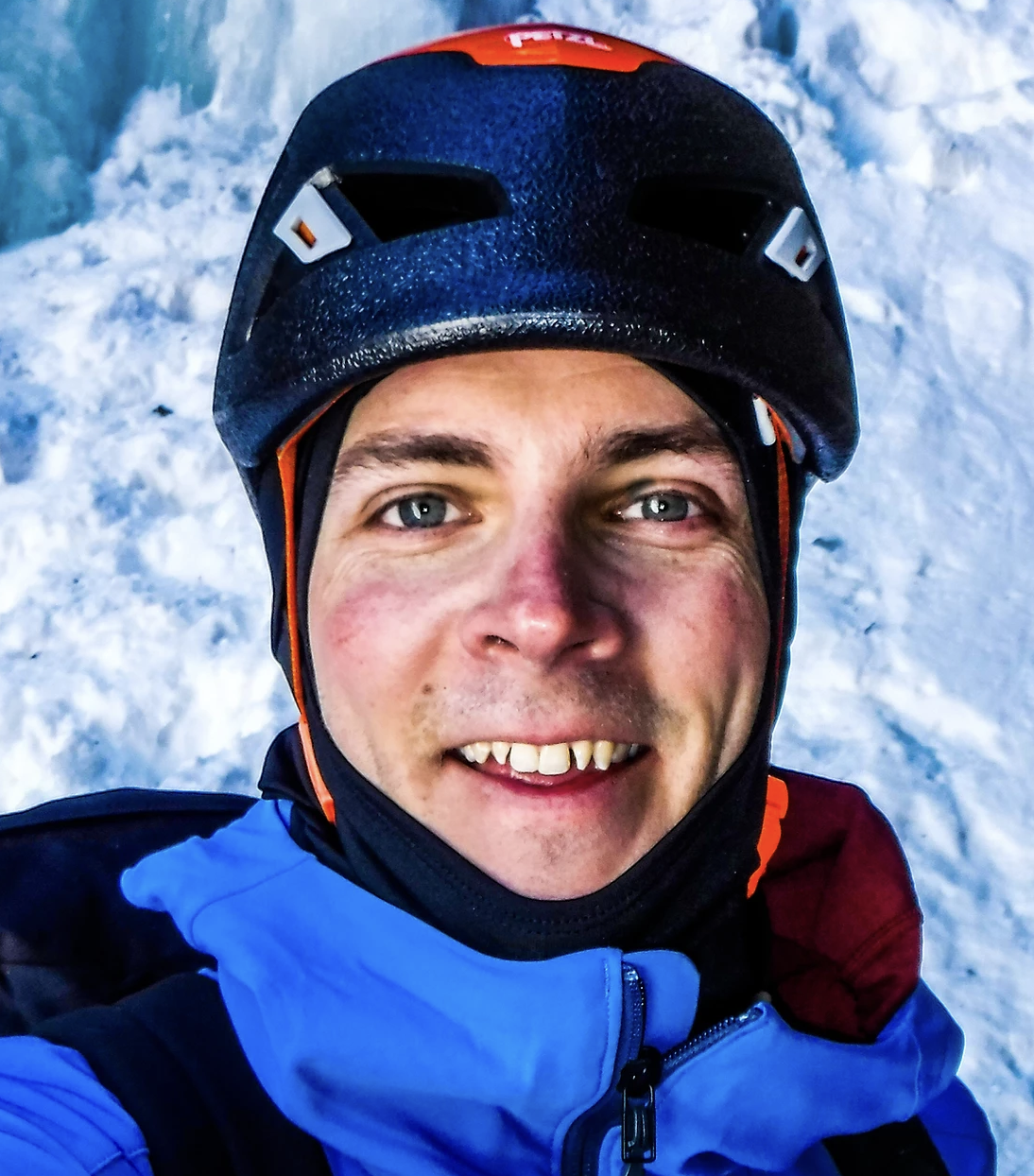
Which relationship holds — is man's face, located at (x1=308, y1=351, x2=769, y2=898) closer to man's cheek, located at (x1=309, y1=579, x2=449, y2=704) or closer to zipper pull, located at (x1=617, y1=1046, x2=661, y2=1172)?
man's cheek, located at (x1=309, y1=579, x2=449, y2=704)

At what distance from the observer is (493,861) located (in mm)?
1172

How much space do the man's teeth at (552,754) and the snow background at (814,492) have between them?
1.63 metres

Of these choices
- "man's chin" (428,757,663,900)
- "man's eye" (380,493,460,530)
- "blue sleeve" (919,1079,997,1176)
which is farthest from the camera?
"blue sleeve" (919,1079,997,1176)

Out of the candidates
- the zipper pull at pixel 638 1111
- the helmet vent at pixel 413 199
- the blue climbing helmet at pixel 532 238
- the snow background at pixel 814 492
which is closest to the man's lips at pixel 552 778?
the zipper pull at pixel 638 1111

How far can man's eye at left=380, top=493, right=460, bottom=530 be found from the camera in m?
1.29

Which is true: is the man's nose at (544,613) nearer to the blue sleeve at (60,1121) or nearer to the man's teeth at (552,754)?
the man's teeth at (552,754)

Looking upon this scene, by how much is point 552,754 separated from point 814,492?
252 cm

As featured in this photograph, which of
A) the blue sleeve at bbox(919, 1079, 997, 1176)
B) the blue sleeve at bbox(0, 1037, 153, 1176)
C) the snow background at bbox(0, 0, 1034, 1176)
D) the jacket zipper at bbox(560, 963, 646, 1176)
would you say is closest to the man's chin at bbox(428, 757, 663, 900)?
the jacket zipper at bbox(560, 963, 646, 1176)

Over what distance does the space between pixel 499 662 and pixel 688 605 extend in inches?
9.8

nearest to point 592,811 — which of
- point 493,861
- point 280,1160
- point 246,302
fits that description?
point 493,861

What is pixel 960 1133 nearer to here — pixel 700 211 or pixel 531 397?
pixel 531 397

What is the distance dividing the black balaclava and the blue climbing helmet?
0.24ft

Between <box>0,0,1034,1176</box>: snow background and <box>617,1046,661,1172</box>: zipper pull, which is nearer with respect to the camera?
<box>617,1046,661,1172</box>: zipper pull

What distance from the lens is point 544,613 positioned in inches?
43.3
